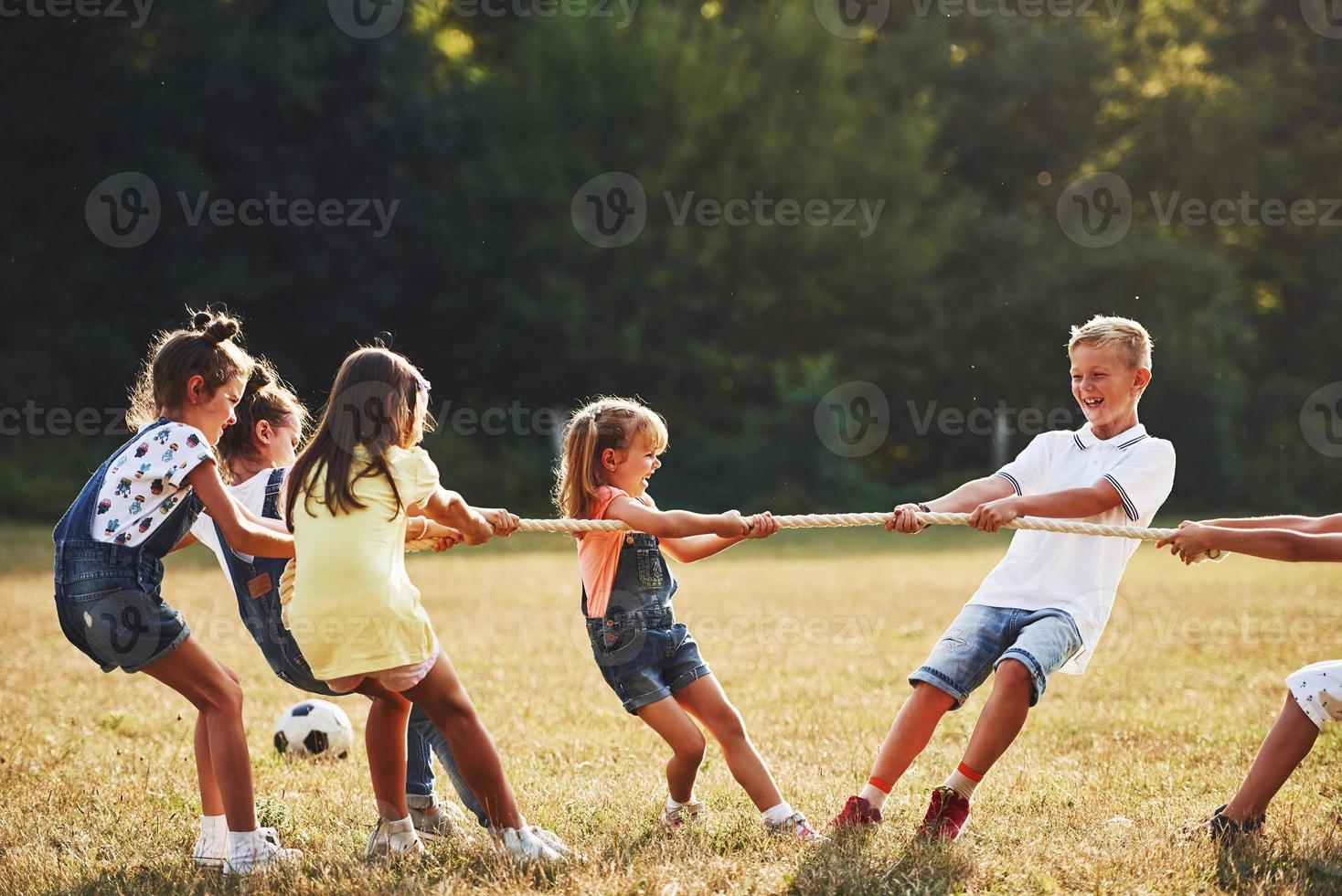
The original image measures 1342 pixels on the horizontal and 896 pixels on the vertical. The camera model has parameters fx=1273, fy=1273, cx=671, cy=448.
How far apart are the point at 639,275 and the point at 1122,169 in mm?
13642

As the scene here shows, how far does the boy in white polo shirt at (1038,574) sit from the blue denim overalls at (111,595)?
7.36 ft

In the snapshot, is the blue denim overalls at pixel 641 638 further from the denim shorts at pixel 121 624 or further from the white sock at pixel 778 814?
the denim shorts at pixel 121 624

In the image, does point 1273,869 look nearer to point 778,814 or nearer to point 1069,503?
point 1069,503

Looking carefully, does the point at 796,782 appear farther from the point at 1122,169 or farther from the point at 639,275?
the point at 1122,169

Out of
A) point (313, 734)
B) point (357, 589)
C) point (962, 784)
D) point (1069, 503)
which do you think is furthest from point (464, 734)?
point (313, 734)

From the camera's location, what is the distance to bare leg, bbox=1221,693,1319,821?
4023mm

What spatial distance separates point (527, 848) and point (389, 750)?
0.53 metres

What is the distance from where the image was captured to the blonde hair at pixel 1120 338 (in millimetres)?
4387

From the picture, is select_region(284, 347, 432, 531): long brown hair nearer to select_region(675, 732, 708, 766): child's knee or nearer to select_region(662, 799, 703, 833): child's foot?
select_region(675, 732, 708, 766): child's knee

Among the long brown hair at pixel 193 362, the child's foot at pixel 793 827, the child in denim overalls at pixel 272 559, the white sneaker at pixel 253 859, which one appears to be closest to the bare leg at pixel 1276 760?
the child's foot at pixel 793 827

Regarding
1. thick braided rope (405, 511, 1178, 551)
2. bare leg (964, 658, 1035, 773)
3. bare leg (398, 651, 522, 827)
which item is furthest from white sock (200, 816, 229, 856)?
bare leg (964, 658, 1035, 773)

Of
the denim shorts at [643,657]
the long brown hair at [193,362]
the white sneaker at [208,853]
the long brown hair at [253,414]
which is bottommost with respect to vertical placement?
the white sneaker at [208,853]

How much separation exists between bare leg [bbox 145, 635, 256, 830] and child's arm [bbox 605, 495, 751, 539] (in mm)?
1309

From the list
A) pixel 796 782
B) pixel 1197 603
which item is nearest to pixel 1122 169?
pixel 1197 603
